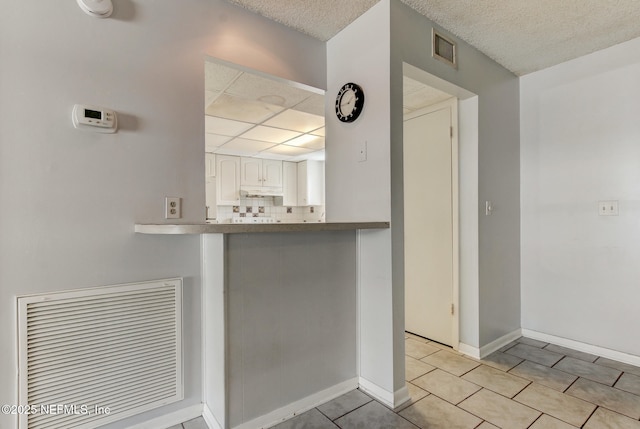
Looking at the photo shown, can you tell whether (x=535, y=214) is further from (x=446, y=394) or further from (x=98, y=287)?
(x=98, y=287)

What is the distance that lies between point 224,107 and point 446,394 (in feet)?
9.91

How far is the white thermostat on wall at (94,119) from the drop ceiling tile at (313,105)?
173cm

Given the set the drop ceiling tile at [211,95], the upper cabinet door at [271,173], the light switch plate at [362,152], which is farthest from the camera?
the upper cabinet door at [271,173]

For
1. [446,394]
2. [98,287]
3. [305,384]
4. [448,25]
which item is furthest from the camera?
[448,25]

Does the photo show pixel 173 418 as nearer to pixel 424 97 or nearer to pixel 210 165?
pixel 424 97

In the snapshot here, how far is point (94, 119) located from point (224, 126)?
2.39 m

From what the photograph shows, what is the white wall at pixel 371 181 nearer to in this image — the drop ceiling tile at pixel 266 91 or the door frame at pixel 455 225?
the drop ceiling tile at pixel 266 91

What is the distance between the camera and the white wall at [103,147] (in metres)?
1.28

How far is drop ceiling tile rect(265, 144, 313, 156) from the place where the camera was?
4.87m

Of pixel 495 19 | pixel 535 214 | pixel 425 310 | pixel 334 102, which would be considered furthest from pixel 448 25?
A: pixel 425 310

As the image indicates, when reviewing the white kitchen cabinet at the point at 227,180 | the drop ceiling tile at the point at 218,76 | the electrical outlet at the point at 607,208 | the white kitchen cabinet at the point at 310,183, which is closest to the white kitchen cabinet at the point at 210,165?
the white kitchen cabinet at the point at 227,180

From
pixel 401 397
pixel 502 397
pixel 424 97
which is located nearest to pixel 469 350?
pixel 502 397

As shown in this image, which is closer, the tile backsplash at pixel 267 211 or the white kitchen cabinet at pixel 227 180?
the white kitchen cabinet at pixel 227 180

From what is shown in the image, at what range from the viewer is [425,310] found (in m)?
2.84
